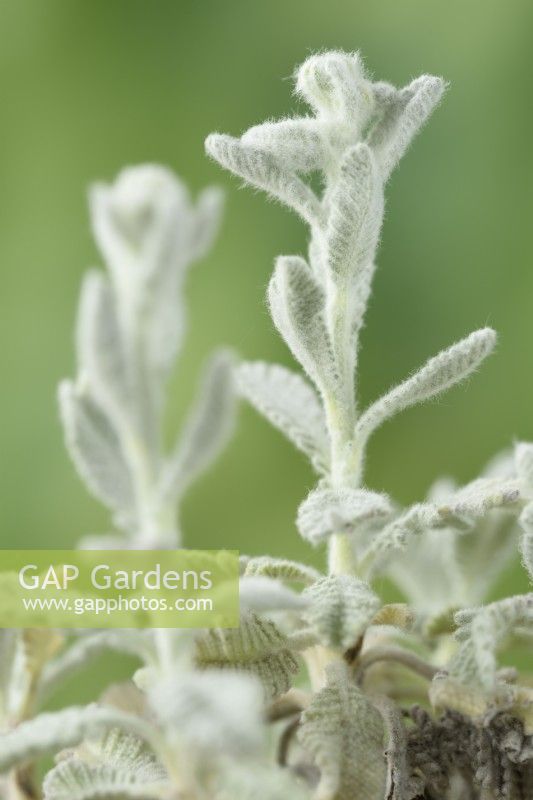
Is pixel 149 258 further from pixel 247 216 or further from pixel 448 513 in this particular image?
pixel 247 216

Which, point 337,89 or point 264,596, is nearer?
point 264,596

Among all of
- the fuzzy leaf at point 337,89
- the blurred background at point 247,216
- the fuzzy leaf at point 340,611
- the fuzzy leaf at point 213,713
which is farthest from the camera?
the blurred background at point 247,216

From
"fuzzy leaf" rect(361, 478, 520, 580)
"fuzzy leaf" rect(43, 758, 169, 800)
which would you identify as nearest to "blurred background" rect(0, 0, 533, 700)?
"fuzzy leaf" rect(361, 478, 520, 580)

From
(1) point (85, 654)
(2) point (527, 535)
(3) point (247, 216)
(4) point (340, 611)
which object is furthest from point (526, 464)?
(3) point (247, 216)

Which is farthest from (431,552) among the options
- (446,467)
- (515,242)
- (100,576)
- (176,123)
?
(176,123)

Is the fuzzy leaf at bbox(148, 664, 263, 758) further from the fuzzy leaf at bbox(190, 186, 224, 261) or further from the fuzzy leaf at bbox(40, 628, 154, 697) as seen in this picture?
the fuzzy leaf at bbox(190, 186, 224, 261)

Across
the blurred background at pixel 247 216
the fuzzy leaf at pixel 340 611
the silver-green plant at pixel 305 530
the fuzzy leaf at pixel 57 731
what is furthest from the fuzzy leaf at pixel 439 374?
the blurred background at pixel 247 216

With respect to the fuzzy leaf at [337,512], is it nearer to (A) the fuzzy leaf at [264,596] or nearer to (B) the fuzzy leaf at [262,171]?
(A) the fuzzy leaf at [264,596]
